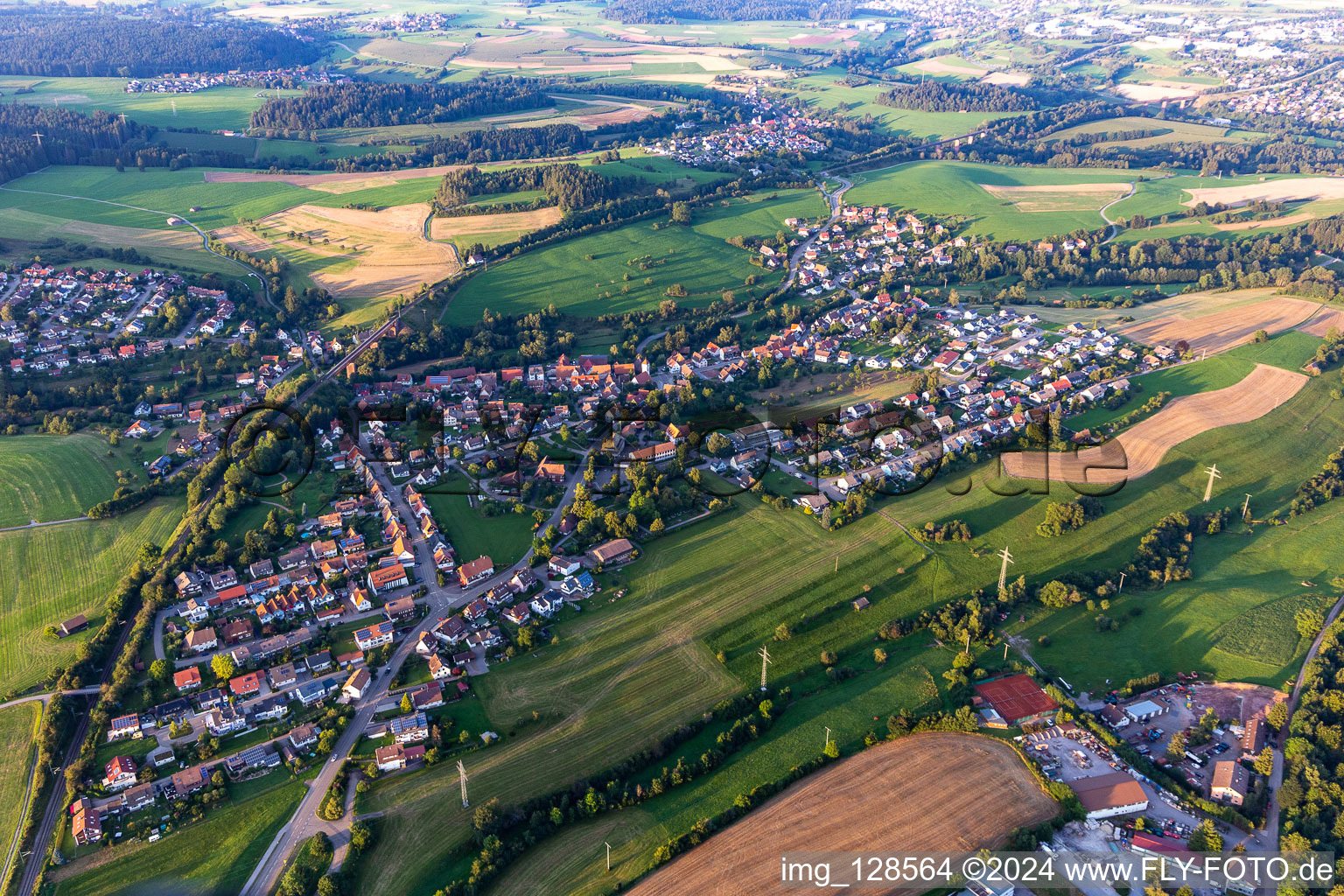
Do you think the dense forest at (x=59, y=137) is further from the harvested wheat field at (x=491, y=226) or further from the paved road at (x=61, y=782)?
the paved road at (x=61, y=782)

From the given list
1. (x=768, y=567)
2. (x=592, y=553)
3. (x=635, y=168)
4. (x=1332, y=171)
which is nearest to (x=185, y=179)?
(x=635, y=168)

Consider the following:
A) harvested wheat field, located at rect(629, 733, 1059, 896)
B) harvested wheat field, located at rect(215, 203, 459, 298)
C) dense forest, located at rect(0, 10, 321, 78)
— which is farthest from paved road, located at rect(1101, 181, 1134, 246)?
dense forest, located at rect(0, 10, 321, 78)

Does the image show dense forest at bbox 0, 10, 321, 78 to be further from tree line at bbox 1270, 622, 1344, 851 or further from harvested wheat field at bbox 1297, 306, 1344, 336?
tree line at bbox 1270, 622, 1344, 851

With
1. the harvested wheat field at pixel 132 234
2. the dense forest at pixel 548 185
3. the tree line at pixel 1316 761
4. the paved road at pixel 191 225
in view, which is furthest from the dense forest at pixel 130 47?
the tree line at pixel 1316 761

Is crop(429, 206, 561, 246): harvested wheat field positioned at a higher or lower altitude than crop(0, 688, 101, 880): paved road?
higher

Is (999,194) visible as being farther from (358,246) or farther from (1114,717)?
(1114,717)

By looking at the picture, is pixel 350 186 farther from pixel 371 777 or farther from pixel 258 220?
pixel 371 777
